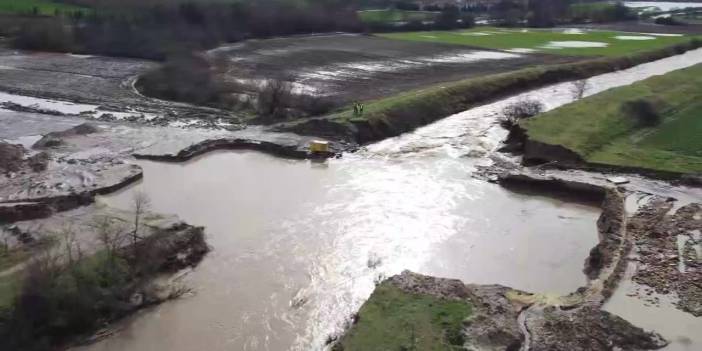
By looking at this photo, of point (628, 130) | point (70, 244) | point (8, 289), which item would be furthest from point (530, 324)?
point (628, 130)

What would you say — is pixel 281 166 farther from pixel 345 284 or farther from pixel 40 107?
pixel 40 107

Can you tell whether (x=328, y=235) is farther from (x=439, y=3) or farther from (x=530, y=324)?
(x=439, y=3)

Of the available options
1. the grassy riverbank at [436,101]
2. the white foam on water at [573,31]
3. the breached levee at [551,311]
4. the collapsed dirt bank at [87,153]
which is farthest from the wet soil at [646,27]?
the breached levee at [551,311]

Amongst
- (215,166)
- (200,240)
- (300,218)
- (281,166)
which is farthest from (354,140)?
(200,240)

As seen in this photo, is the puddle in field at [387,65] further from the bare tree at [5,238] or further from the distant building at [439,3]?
the distant building at [439,3]

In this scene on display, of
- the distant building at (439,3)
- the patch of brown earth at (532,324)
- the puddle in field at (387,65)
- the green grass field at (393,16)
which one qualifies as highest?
the distant building at (439,3)

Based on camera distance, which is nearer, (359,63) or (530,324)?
(530,324)
